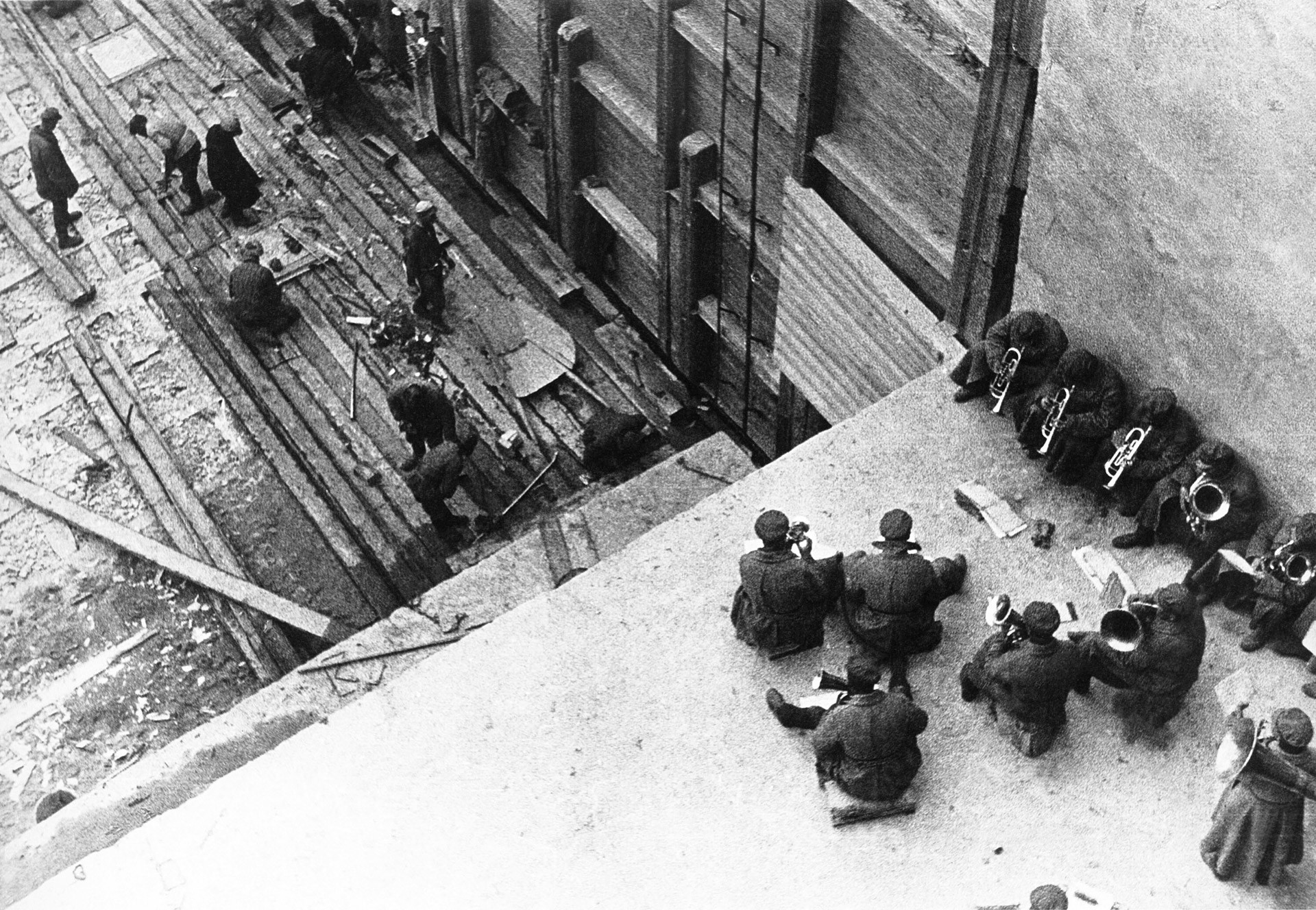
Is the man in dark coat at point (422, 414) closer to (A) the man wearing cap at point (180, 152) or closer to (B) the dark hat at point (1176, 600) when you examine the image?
(A) the man wearing cap at point (180, 152)

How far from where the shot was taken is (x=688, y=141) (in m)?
15.4

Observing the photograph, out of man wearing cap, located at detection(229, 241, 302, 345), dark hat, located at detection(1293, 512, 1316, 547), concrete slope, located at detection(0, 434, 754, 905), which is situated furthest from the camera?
man wearing cap, located at detection(229, 241, 302, 345)

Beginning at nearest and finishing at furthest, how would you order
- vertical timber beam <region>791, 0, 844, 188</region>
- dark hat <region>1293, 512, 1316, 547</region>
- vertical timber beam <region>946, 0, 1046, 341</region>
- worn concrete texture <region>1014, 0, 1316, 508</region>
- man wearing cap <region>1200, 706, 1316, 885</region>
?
man wearing cap <region>1200, 706, 1316, 885</region> → worn concrete texture <region>1014, 0, 1316, 508</region> → dark hat <region>1293, 512, 1316, 547</region> → vertical timber beam <region>946, 0, 1046, 341</region> → vertical timber beam <region>791, 0, 844, 188</region>

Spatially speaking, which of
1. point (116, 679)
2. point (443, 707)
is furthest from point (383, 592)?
point (443, 707)

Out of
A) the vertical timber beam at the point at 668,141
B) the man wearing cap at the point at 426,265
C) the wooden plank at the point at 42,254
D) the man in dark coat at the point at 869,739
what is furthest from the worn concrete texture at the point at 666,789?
the wooden plank at the point at 42,254

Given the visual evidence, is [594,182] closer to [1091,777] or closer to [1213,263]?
[1213,263]

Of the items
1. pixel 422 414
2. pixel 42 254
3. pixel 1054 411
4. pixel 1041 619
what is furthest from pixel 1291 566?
pixel 42 254

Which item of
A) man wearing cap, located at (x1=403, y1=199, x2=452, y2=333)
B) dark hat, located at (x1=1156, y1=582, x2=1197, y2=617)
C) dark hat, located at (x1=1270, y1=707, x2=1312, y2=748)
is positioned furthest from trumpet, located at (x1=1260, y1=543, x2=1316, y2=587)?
man wearing cap, located at (x1=403, y1=199, x2=452, y2=333)

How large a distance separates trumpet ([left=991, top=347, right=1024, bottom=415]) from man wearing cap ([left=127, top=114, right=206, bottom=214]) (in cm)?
1006

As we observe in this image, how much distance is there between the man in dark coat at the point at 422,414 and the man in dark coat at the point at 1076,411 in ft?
18.9

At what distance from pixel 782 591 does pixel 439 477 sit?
5081 millimetres

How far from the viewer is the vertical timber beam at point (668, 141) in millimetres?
15070

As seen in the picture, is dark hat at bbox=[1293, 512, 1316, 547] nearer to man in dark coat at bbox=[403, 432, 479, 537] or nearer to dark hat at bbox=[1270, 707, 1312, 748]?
dark hat at bbox=[1270, 707, 1312, 748]

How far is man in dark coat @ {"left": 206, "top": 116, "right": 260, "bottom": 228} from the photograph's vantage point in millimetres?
18000
